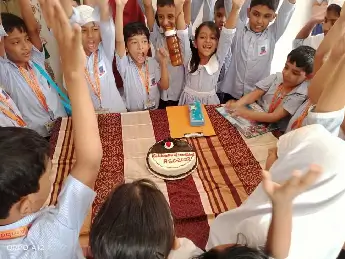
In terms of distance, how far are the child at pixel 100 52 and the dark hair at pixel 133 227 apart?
130 centimetres

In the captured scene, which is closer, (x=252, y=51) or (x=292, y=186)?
(x=292, y=186)

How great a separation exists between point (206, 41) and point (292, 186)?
1.53 meters

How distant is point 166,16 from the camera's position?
221cm

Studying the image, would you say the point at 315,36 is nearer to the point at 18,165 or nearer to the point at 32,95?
the point at 32,95

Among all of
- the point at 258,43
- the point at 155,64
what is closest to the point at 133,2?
the point at 155,64

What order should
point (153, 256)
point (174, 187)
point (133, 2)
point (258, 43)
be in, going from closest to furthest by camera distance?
point (153, 256) < point (174, 187) < point (258, 43) < point (133, 2)

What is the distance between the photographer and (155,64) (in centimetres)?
208

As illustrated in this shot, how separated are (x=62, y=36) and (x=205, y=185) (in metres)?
0.85

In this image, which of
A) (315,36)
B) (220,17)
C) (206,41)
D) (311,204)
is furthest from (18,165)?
(315,36)

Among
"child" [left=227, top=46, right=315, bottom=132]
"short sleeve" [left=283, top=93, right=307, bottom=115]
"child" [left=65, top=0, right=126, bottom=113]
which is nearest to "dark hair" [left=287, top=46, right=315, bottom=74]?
"child" [left=227, top=46, right=315, bottom=132]

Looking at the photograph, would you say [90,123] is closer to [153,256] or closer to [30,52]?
[153,256]

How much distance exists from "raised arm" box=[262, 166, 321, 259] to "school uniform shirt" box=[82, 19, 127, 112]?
1482 mm

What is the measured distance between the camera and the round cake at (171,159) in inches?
54.6

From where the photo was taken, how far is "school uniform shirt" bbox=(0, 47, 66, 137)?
72.0 inches
